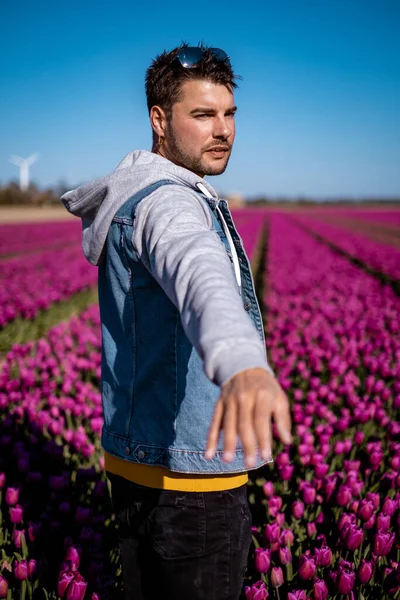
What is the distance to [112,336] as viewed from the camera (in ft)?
5.11

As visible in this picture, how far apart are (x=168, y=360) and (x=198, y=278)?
1.42ft

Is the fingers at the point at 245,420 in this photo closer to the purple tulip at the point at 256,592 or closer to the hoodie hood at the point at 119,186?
the hoodie hood at the point at 119,186

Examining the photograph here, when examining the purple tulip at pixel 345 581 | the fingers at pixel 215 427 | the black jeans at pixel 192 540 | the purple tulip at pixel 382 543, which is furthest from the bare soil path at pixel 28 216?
the fingers at pixel 215 427

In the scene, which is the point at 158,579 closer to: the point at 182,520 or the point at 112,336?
the point at 182,520

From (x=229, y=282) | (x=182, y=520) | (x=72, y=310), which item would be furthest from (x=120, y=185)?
(x=72, y=310)

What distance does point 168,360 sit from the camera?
1.36 meters

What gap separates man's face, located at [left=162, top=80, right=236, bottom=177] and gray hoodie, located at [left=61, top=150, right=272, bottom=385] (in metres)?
0.13

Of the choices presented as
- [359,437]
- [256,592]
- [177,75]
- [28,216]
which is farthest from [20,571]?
[28,216]

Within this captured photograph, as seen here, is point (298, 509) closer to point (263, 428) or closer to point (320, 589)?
point (320, 589)

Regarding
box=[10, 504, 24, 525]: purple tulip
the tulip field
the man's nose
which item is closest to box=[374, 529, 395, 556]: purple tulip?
the tulip field

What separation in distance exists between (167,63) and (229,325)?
1.10 metres

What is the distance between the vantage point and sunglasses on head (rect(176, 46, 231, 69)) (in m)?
1.61

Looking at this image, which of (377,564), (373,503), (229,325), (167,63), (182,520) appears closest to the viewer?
(229,325)

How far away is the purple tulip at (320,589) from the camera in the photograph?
5.94 feet
